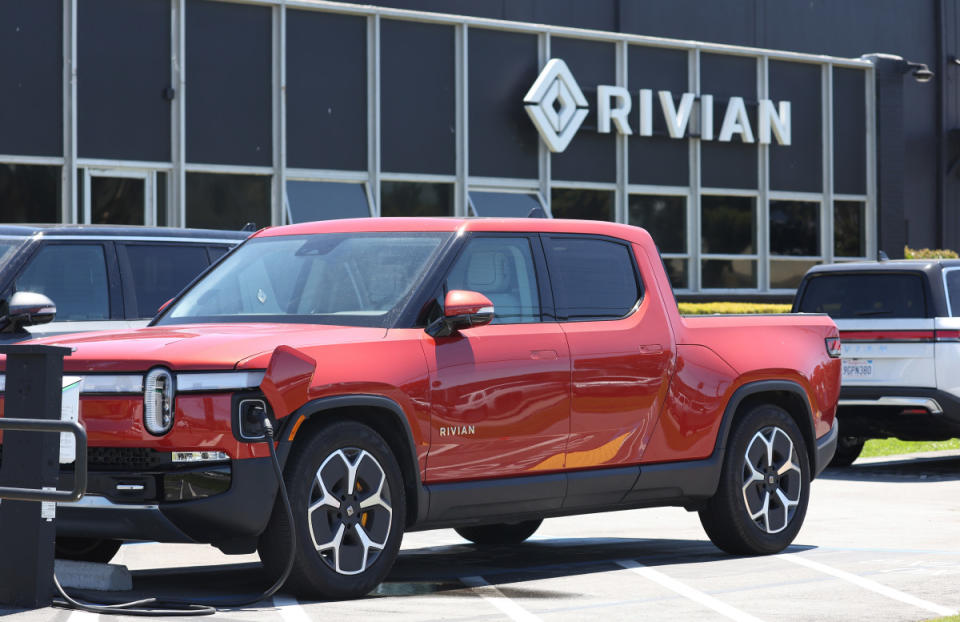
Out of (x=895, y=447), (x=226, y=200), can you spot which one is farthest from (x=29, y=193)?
(x=895, y=447)

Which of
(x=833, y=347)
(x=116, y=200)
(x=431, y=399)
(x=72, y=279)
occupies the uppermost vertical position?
(x=116, y=200)

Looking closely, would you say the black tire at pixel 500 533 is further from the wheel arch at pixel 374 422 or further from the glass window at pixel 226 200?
the glass window at pixel 226 200

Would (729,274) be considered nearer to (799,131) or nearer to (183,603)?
(799,131)

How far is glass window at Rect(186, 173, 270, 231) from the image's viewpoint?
24938 millimetres

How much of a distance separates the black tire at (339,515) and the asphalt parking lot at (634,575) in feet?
0.47

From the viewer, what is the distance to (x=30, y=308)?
9680mm

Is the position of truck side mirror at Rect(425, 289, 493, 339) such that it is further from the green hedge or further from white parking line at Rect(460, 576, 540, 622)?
the green hedge

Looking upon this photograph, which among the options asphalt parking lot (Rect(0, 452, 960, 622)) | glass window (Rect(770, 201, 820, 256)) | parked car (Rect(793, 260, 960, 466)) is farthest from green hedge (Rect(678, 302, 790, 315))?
asphalt parking lot (Rect(0, 452, 960, 622))

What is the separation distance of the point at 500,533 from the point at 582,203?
2010 centimetres

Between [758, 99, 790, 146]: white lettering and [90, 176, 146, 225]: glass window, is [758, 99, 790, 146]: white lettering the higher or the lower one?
the higher one

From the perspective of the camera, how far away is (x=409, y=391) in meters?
7.84

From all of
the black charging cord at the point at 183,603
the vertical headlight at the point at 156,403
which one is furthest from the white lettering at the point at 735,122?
the vertical headlight at the point at 156,403

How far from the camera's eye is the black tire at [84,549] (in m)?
8.66

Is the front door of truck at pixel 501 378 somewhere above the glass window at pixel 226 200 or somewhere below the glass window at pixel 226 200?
below
